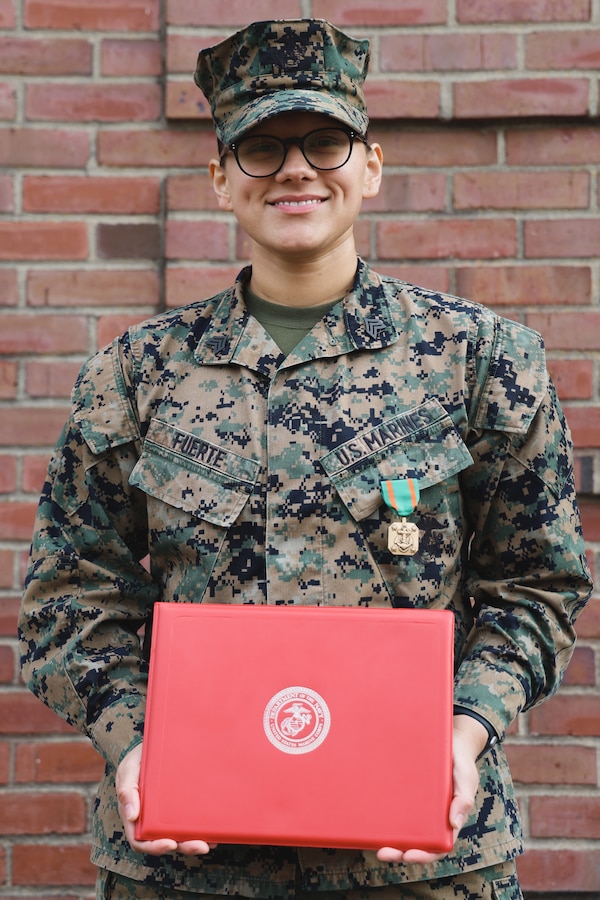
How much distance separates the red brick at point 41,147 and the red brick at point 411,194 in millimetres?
634

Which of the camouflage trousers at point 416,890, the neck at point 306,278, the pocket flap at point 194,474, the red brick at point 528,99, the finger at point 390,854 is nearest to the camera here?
the finger at point 390,854

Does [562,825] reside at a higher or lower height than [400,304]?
lower

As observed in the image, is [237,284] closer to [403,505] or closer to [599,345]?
[403,505]

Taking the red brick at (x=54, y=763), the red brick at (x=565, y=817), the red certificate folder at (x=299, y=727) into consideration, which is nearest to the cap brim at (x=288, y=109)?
the red certificate folder at (x=299, y=727)

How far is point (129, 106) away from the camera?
225 cm

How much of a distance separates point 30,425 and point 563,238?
1194mm

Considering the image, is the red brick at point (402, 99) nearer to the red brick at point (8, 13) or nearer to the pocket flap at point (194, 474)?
the red brick at point (8, 13)

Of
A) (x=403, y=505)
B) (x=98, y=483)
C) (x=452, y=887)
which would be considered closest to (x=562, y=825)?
(x=452, y=887)

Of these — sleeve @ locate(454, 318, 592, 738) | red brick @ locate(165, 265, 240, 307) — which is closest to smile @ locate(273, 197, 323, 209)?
sleeve @ locate(454, 318, 592, 738)

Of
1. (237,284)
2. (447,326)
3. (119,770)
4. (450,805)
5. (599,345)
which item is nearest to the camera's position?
(450,805)

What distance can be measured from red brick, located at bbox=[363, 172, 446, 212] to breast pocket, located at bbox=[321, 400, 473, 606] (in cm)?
93

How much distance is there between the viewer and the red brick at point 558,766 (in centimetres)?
220

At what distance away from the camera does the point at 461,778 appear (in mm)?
1191

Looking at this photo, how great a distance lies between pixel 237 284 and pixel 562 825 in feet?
4.50
